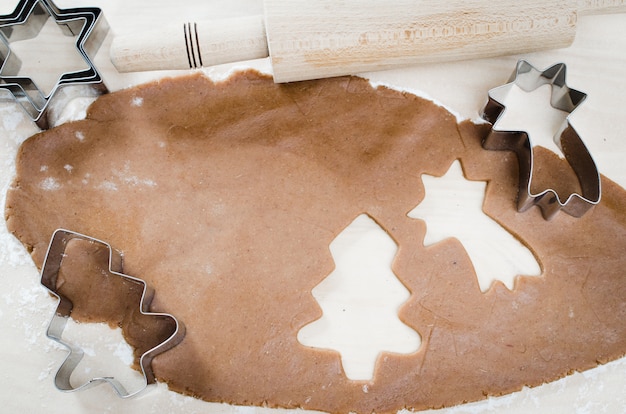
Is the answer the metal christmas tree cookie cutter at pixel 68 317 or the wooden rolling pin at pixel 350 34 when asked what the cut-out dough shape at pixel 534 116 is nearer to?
the wooden rolling pin at pixel 350 34

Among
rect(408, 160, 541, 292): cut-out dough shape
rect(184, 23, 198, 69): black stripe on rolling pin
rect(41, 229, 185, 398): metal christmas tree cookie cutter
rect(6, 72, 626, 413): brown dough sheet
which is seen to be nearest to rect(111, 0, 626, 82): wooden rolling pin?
rect(184, 23, 198, 69): black stripe on rolling pin

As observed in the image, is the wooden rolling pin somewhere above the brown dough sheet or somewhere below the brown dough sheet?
above

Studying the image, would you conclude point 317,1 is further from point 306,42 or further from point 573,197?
point 573,197

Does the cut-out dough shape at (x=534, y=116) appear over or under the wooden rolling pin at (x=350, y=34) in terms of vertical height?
under

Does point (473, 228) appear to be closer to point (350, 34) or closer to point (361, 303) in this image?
point (361, 303)

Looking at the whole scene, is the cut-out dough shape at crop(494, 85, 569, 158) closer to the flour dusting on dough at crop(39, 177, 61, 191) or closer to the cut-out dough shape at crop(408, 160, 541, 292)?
the cut-out dough shape at crop(408, 160, 541, 292)

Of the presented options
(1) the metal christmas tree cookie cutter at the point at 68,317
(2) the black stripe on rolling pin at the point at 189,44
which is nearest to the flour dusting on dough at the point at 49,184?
(1) the metal christmas tree cookie cutter at the point at 68,317
